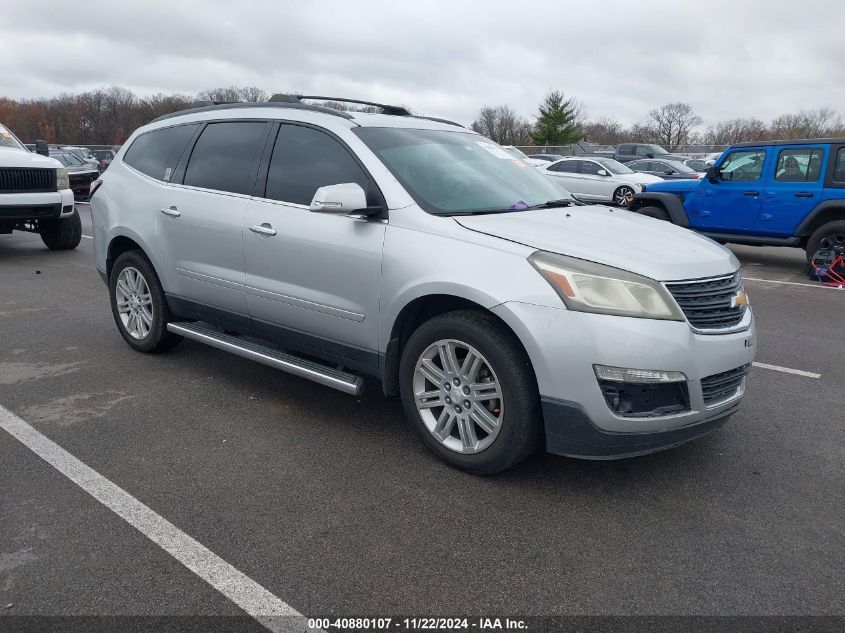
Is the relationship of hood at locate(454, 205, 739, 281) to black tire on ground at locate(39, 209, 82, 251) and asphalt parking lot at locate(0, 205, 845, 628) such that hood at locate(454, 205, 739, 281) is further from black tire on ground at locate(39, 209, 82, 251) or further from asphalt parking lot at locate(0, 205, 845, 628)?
black tire on ground at locate(39, 209, 82, 251)

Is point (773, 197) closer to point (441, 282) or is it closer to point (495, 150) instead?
point (495, 150)

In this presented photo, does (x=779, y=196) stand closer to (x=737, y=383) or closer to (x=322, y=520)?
(x=737, y=383)

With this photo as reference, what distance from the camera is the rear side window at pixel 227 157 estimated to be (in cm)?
453

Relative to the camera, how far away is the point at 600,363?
3027mm

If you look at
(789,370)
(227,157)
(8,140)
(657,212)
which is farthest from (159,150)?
(657,212)

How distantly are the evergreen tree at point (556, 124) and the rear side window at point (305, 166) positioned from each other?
191ft

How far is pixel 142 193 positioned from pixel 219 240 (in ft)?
3.70

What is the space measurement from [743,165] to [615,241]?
27.0 ft

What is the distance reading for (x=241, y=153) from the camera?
4609 mm

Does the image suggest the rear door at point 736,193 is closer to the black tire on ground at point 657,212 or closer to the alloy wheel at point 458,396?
the black tire on ground at point 657,212

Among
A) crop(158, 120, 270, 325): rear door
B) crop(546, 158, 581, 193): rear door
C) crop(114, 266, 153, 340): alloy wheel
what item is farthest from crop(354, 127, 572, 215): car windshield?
crop(546, 158, 581, 193): rear door

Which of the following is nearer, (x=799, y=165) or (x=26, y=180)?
(x=799, y=165)

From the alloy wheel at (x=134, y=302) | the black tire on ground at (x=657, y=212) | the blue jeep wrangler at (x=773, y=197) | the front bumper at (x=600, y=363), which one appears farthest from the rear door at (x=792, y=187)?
the alloy wheel at (x=134, y=302)

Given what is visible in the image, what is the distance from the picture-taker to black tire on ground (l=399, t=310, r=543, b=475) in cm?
321
